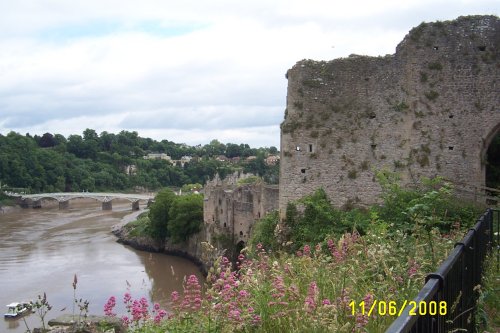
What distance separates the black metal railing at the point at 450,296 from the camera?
2.95 meters

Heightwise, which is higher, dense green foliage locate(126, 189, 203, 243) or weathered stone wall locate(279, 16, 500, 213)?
weathered stone wall locate(279, 16, 500, 213)

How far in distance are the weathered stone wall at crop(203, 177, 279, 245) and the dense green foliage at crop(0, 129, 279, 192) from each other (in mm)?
57492

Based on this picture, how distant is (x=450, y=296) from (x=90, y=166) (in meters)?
114

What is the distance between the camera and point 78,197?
263 ft

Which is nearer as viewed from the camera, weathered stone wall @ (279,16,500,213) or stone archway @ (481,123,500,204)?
weathered stone wall @ (279,16,500,213)

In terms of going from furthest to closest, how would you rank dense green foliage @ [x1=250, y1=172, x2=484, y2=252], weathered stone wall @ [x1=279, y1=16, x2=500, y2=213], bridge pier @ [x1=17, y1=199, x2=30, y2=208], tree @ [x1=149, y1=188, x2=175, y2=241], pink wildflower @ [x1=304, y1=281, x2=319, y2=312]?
1. bridge pier @ [x1=17, y1=199, x2=30, y2=208]
2. tree @ [x1=149, y1=188, x2=175, y2=241]
3. weathered stone wall @ [x1=279, y1=16, x2=500, y2=213]
4. dense green foliage @ [x1=250, y1=172, x2=484, y2=252]
5. pink wildflower @ [x1=304, y1=281, x2=319, y2=312]

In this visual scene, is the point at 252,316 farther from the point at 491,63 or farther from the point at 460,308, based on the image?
the point at 491,63

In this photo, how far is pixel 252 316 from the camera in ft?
16.7

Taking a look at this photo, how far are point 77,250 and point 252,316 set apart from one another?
40.2 metres

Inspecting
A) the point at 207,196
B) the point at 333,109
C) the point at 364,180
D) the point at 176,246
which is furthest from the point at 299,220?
the point at 176,246

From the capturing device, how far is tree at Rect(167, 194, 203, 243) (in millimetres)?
42344

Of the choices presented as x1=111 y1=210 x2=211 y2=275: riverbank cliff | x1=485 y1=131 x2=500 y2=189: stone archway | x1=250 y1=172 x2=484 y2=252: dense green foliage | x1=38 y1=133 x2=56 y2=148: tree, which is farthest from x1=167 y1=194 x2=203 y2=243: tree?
x1=38 y1=133 x2=56 y2=148: tree

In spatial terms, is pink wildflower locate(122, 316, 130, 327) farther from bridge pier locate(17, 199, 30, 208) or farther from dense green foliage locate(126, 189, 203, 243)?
bridge pier locate(17, 199, 30, 208)

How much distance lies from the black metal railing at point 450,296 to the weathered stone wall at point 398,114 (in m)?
9.09
